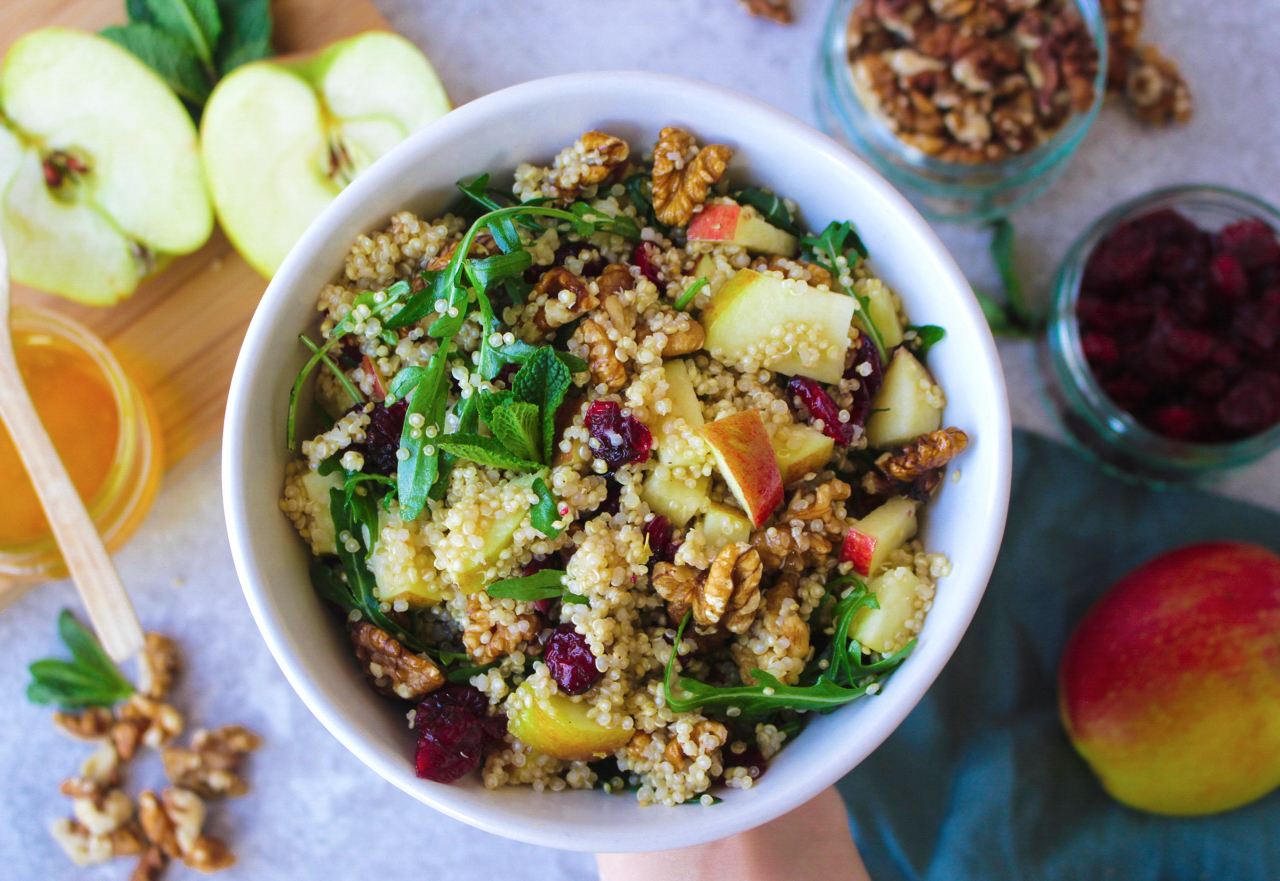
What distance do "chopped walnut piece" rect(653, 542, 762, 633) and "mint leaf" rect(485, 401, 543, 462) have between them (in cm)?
20

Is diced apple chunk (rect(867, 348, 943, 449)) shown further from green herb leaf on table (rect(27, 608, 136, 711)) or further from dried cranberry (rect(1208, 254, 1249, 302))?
green herb leaf on table (rect(27, 608, 136, 711))

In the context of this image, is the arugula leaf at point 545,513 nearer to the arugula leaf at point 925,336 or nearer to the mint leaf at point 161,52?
the arugula leaf at point 925,336

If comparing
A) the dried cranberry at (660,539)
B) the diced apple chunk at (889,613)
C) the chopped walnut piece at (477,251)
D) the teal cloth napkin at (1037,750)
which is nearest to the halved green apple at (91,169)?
the chopped walnut piece at (477,251)

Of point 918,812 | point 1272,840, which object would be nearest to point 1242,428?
point 1272,840

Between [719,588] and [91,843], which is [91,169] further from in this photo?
[719,588]

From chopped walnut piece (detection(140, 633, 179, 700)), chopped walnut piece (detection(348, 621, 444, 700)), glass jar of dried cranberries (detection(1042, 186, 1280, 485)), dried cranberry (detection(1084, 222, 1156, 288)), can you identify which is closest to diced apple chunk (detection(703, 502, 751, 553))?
chopped walnut piece (detection(348, 621, 444, 700))

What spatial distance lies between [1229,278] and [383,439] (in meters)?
1.58

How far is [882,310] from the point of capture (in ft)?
3.82

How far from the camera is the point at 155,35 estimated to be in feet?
5.37

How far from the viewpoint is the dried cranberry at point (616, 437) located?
102cm

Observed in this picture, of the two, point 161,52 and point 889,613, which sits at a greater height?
point 161,52

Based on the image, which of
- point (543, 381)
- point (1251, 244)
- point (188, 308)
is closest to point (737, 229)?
point (543, 381)

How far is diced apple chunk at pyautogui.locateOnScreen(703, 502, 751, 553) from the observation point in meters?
1.06

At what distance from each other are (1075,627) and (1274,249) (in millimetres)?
815
